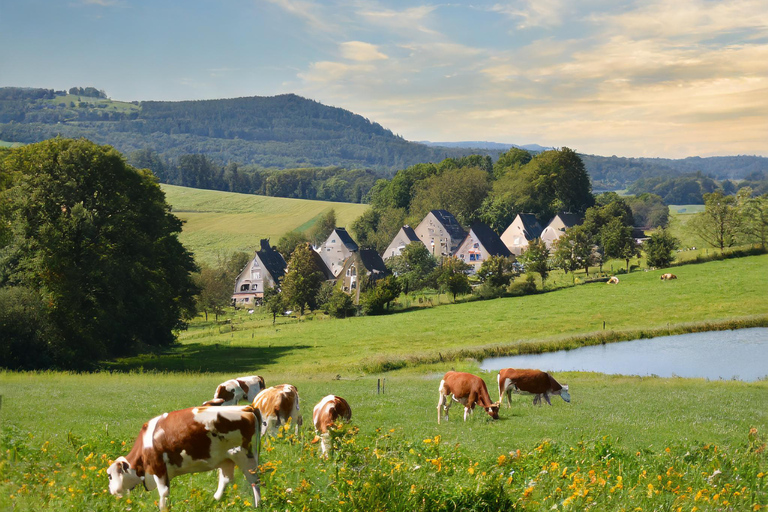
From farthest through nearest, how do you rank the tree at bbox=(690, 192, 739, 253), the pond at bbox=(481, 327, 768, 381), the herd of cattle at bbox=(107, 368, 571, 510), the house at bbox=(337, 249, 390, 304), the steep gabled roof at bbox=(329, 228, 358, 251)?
the steep gabled roof at bbox=(329, 228, 358, 251) → the house at bbox=(337, 249, 390, 304) → the tree at bbox=(690, 192, 739, 253) → the pond at bbox=(481, 327, 768, 381) → the herd of cattle at bbox=(107, 368, 571, 510)

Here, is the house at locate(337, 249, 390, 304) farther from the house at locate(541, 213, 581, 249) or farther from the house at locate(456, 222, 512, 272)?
the house at locate(541, 213, 581, 249)

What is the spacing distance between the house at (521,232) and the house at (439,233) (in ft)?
28.1

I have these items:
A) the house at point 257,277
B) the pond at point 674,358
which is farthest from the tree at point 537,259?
the house at point 257,277

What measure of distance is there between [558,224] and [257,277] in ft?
166

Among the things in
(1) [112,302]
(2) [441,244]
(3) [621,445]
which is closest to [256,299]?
(2) [441,244]

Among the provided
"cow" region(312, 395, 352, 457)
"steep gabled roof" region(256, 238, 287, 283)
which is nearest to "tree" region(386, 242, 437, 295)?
"steep gabled roof" region(256, 238, 287, 283)

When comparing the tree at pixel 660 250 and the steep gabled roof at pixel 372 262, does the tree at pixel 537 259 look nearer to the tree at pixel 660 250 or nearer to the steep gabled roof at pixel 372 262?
the tree at pixel 660 250

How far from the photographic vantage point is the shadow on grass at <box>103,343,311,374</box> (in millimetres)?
36459

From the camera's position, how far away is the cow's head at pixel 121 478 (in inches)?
353

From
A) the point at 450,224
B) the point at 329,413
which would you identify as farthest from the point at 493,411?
the point at 450,224

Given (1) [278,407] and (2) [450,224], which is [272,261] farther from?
(1) [278,407]

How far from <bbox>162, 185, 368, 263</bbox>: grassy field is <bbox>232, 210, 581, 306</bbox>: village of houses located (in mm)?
19552

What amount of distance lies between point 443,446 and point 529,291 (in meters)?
59.0

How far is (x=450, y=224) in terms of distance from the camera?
112m
